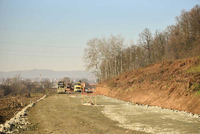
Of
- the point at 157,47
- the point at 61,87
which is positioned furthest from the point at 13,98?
the point at 157,47

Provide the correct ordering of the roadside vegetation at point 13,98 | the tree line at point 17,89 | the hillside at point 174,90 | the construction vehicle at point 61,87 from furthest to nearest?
1. the tree line at point 17,89
2. the construction vehicle at point 61,87
3. the roadside vegetation at point 13,98
4. the hillside at point 174,90

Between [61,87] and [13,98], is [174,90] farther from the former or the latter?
[13,98]

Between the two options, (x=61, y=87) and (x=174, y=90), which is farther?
(x=61, y=87)

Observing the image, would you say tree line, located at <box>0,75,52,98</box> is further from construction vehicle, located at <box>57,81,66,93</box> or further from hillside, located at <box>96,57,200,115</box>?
hillside, located at <box>96,57,200,115</box>

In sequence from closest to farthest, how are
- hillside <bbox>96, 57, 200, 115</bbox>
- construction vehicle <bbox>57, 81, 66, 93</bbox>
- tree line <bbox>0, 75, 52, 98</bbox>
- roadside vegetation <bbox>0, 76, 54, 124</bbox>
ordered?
hillside <bbox>96, 57, 200, 115</bbox>, roadside vegetation <bbox>0, 76, 54, 124</bbox>, construction vehicle <bbox>57, 81, 66, 93</bbox>, tree line <bbox>0, 75, 52, 98</bbox>

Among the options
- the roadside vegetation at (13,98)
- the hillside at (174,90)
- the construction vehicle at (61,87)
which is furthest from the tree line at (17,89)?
the hillside at (174,90)

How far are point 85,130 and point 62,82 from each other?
49970mm

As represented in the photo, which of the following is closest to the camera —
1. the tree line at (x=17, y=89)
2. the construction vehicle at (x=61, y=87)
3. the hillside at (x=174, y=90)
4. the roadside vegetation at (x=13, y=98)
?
the hillside at (x=174, y=90)

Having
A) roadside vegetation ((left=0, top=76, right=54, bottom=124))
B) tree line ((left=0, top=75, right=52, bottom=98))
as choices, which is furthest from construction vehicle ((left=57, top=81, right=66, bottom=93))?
tree line ((left=0, top=75, right=52, bottom=98))

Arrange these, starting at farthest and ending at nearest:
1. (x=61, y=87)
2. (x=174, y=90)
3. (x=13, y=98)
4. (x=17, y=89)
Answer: (x=17, y=89) → (x=13, y=98) → (x=61, y=87) → (x=174, y=90)

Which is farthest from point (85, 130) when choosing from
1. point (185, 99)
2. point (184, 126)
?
point (185, 99)

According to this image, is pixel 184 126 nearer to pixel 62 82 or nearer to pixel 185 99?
pixel 185 99

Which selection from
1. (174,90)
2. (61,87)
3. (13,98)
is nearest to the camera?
(174,90)

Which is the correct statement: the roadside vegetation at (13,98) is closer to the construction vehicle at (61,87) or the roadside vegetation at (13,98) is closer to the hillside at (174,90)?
the construction vehicle at (61,87)
